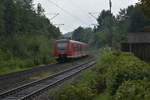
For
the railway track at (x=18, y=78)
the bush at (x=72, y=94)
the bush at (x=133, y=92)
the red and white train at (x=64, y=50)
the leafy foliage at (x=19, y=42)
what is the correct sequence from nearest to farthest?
1. the bush at (x=133, y=92)
2. the bush at (x=72, y=94)
3. the railway track at (x=18, y=78)
4. the leafy foliage at (x=19, y=42)
5. the red and white train at (x=64, y=50)

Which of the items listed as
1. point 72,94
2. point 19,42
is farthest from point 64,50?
point 72,94

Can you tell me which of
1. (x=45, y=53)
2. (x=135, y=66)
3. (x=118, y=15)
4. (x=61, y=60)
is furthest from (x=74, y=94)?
(x=118, y=15)

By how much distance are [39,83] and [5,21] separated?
115 ft

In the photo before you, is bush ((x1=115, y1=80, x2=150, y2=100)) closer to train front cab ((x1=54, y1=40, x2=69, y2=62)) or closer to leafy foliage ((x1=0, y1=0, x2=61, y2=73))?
leafy foliage ((x1=0, y1=0, x2=61, y2=73))

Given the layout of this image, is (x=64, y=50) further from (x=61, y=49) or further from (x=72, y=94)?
(x=72, y=94)

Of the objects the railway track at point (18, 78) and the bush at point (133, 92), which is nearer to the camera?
the bush at point (133, 92)

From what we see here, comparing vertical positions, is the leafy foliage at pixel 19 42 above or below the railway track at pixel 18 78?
above

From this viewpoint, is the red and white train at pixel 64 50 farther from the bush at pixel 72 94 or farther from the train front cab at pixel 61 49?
the bush at pixel 72 94

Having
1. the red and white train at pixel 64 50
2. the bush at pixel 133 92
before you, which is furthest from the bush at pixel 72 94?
the red and white train at pixel 64 50

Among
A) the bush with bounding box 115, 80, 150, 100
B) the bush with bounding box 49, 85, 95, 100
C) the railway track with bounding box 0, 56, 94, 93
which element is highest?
the bush with bounding box 115, 80, 150, 100

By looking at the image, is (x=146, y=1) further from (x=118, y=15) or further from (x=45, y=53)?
(x=118, y=15)

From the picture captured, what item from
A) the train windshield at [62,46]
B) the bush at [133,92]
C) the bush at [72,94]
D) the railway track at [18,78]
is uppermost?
the train windshield at [62,46]

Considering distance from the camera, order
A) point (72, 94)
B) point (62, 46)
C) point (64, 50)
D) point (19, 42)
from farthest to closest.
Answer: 1. point (19, 42)
2. point (62, 46)
3. point (64, 50)
4. point (72, 94)

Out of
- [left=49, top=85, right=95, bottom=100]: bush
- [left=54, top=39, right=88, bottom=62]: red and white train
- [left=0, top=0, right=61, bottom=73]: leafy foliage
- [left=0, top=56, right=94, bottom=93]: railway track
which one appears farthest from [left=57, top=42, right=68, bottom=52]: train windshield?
[left=49, top=85, right=95, bottom=100]: bush
